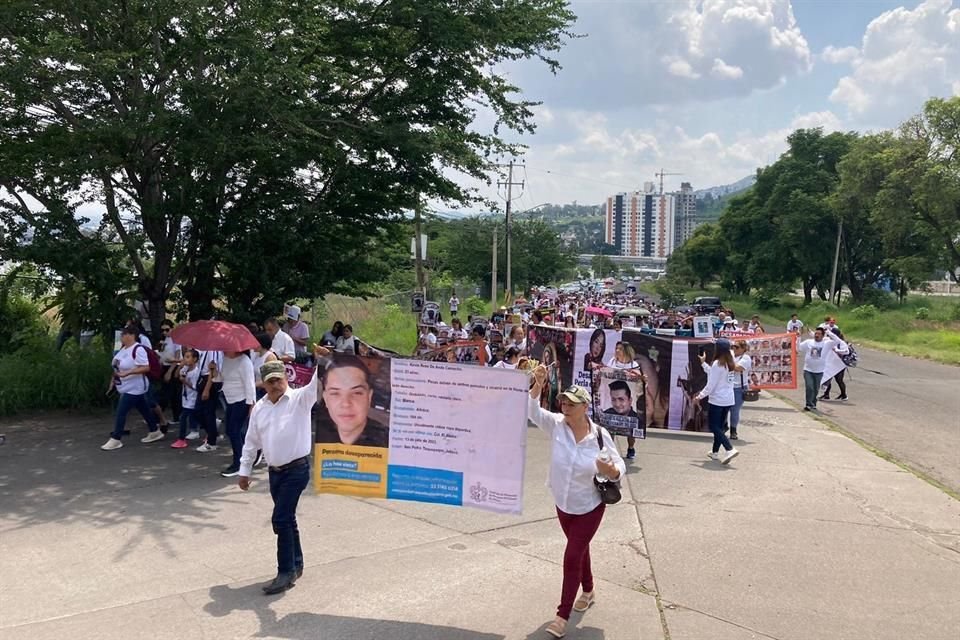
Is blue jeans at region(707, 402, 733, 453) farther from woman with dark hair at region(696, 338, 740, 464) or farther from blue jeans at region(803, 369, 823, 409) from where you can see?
blue jeans at region(803, 369, 823, 409)

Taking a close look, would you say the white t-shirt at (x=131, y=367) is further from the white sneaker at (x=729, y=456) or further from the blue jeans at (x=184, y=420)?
the white sneaker at (x=729, y=456)

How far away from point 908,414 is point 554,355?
7.38 m

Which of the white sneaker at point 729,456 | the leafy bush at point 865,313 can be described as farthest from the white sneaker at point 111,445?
the leafy bush at point 865,313

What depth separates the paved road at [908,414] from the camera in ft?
35.7

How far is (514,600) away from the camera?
5465 millimetres

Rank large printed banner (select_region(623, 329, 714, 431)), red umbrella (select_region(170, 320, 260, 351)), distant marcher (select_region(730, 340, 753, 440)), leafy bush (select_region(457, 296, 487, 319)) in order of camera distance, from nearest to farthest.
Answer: red umbrella (select_region(170, 320, 260, 351)), distant marcher (select_region(730, 340, 753, 440)), large printed banner (select_region(623, 329, 714, 431)), leafy bush (select_region(457, 296, 487, 319))

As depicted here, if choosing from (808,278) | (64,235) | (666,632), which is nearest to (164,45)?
(64,235)

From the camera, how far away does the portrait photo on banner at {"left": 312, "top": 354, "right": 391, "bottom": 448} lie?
19.5 ft

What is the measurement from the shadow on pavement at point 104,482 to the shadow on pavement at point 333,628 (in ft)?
5.68

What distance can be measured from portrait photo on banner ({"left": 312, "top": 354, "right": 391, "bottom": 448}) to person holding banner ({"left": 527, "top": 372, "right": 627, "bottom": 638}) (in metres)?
1.51

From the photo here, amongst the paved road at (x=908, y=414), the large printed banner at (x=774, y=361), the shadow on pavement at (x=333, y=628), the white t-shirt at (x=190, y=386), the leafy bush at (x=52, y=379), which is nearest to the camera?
the shadow on pavement at (x=333, y=628)

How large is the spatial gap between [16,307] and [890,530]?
1604 cm

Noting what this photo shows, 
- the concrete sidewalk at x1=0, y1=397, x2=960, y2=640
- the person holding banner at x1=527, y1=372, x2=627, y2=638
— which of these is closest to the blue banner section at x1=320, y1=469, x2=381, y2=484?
the concrete sidewalk at x1=0, y1=397, x2=960, y2=640

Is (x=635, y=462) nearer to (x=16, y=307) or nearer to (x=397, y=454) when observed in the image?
(x=397, y=454)
